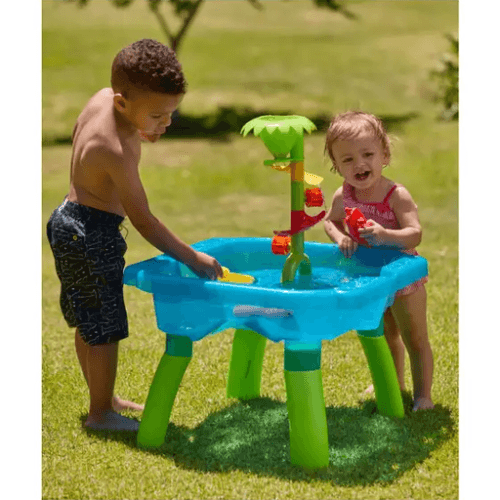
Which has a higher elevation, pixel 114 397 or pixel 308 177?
pixel 308 177

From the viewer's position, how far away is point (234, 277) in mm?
3324

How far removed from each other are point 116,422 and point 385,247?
4.04ft

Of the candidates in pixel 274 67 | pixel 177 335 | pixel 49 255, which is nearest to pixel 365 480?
pixel 177 335

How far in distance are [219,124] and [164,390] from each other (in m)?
7.81

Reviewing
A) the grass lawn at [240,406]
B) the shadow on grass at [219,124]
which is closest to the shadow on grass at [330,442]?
the grass lawn at [240,406]

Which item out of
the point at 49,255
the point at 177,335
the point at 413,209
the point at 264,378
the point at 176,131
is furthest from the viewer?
the point at 176,131

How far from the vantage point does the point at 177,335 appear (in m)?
3.20

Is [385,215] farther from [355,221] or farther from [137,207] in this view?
[137,207]

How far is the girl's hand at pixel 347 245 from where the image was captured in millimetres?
3455

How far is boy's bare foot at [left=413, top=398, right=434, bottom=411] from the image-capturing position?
3.60 metres

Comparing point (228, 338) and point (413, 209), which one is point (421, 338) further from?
point (228, 338)

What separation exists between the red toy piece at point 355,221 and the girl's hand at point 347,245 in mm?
34

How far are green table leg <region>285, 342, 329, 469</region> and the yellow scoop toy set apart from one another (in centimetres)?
41

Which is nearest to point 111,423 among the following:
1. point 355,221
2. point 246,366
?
point 246,366
